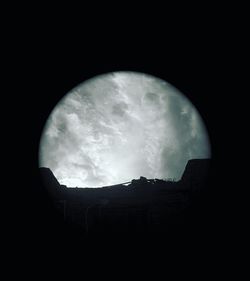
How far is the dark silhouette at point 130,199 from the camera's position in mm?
10164

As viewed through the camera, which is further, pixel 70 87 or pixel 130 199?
pixel 130 199

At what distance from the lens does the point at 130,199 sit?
38.1ft

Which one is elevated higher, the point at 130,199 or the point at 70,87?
the point at 70,87

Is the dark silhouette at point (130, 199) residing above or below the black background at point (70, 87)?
below

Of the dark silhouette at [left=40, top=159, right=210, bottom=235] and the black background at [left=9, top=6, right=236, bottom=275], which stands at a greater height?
the black background at [left=9, top=6, right=236, bottom=275]

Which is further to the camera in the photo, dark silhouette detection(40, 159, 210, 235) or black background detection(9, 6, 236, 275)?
dark silhouette detection(40, 159, 210, 235)

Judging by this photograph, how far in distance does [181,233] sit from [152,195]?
954 cm

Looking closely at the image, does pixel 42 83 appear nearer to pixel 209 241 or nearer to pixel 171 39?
pixel 171 39

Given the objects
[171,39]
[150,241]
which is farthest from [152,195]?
[171,39]

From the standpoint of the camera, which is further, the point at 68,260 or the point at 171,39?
the point at 171,39

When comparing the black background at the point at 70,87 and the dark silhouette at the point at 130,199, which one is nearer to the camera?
the black background at the point at 70,87

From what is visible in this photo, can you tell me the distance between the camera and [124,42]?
2.47m

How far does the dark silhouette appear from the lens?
10164 millimetres

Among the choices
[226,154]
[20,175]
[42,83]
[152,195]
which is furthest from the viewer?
[152,195]
